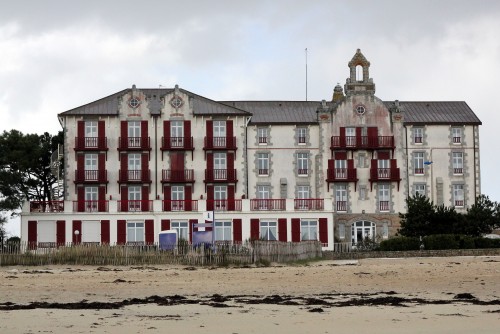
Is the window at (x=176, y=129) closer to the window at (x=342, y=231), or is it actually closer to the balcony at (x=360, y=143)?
the balcony at (x=360, y=143)

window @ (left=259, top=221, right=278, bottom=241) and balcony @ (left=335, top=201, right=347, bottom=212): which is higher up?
balcony @ (left=335, top=201, right=347, bottom=212)

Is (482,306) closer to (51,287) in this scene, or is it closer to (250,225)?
(51,287)

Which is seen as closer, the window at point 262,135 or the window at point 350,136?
the window at point 262,135

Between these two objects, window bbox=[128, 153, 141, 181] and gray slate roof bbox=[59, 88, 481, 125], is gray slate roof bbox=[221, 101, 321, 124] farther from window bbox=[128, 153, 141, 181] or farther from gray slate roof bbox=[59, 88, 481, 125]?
window bbox=[128, 153, 141, 181]

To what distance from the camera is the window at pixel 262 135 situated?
78750mm

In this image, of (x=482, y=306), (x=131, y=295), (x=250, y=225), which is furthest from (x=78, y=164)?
(x=482, y=306)

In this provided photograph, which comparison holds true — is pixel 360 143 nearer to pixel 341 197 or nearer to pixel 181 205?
pixel 341 197

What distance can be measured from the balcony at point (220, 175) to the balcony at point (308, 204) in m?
5.94

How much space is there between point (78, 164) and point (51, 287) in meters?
41.1

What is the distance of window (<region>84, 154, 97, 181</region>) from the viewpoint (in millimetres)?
76562

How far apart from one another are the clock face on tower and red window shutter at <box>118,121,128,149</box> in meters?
3.71

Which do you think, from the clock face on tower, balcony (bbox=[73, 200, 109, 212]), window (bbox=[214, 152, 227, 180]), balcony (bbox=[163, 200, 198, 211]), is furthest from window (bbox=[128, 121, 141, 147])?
balcony (bbox=[163, 200, 198, 211])

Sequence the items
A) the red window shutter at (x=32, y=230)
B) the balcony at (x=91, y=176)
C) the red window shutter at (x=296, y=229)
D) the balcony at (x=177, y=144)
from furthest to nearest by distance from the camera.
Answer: the balcony at (x=177, y=144), the balcony at (x=91, y=176), the red window shutter at (x=296, y=229), the red window shutter at (x=32, y=230)

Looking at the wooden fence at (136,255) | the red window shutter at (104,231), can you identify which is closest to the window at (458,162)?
the red window shutter at (104,231)
